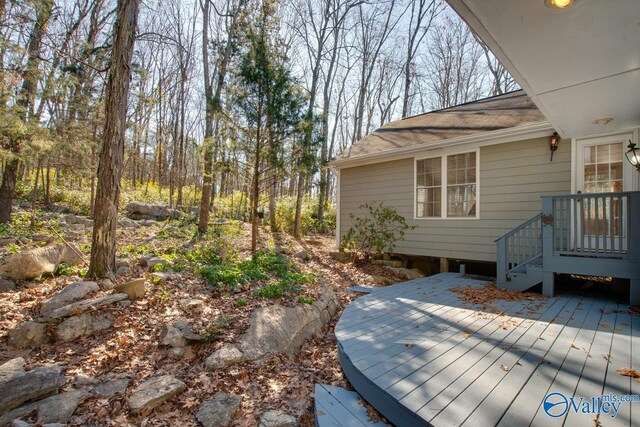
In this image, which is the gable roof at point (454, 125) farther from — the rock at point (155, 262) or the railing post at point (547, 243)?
the rock at point (155, 262)

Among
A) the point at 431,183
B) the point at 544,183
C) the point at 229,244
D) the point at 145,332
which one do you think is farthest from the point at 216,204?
the point at 544,183

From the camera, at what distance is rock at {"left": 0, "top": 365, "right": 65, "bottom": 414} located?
2229mm

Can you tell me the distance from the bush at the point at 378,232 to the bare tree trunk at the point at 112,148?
16.1 ft

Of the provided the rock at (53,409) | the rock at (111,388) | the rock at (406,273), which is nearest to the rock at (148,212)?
the rock at (406,273)

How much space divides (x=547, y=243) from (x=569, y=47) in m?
2.91

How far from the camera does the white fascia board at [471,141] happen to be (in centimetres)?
552

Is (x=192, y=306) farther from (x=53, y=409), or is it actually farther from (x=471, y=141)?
(x=471, y=141)

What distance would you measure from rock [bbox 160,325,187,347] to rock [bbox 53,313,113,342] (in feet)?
2.12

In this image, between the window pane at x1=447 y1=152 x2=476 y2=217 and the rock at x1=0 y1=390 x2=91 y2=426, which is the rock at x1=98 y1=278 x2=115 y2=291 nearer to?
the rock at x1=0 y1=390 x2=91 y2=426

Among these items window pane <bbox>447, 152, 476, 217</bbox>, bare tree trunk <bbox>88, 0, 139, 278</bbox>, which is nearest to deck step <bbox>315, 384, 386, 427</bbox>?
bare tree trunk <bbox>88, 0, 139, 278</bbox>

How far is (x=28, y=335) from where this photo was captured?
3018 millimetres

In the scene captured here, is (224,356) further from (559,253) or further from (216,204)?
(216,204)

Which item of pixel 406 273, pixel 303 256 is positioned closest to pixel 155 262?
pixel 303 256

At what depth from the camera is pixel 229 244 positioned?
20.6ft
